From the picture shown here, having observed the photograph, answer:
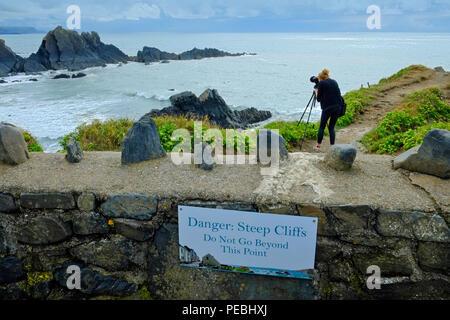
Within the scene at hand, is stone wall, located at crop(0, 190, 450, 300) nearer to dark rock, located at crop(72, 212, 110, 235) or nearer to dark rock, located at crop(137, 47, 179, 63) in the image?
dark rock, located at crop(72, 212, 110, 235)

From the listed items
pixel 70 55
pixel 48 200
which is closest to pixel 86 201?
pixel 48 200

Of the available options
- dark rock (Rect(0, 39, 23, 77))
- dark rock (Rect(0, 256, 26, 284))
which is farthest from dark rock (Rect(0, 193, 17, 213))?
dark rock (Rect(0, 39, 23, 77))

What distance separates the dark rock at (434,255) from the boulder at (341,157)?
99cm

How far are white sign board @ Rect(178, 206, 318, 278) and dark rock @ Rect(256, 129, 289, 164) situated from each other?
855 mm

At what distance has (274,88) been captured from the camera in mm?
31641

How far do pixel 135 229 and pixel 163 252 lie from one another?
36 centimetres

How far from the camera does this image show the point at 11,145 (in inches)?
145

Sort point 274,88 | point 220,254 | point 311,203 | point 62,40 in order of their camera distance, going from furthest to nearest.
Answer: point 62,40, point 274,88, point 220,254, point 311,203

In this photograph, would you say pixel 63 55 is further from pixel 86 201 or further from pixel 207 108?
pixel 86 201

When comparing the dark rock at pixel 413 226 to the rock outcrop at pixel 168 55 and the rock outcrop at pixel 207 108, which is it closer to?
the rock outcrop at pixel 207 108

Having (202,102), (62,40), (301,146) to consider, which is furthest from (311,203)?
(62,40)

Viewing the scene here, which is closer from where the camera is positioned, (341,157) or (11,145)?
(341,157)

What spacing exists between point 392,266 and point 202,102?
17.2 m

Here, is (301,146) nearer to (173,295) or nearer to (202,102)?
(173,295)
